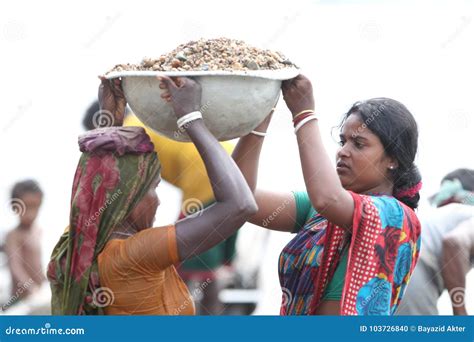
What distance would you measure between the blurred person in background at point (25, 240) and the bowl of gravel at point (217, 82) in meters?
2.96

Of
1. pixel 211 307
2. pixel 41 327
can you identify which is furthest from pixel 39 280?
pixel 41 327

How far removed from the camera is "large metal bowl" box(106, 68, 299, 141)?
135 inches

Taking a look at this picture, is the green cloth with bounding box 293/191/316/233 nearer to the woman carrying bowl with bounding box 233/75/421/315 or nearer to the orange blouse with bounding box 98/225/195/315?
the woman carrying bowl with bounding box 233/75/421/315

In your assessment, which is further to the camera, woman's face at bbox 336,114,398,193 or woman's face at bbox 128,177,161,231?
woman's face at bbox 336,114,398,193

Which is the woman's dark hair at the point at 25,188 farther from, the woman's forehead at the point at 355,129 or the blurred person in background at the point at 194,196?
the woman's forehead at the point at 355,129

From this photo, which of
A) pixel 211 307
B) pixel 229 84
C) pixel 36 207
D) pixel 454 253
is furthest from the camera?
pixel 36 207

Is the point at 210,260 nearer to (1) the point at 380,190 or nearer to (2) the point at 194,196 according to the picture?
(2) the point at 194,196

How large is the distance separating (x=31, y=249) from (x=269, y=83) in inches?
145

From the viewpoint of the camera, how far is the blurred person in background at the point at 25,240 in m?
6.48

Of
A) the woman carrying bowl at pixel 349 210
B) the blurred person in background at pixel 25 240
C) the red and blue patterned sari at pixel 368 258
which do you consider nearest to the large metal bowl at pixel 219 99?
the woman carrying bowl at pixel 349 210

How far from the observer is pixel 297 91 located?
3.72 metres

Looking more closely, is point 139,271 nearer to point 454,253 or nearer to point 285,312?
point 285,312

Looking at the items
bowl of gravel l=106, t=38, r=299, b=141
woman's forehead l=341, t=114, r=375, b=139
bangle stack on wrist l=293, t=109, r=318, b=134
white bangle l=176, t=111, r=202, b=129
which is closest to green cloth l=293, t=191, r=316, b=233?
woman's forehead l=341, t=114, r=375, b=139

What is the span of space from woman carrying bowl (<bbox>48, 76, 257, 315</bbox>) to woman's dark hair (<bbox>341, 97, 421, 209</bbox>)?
72cm
